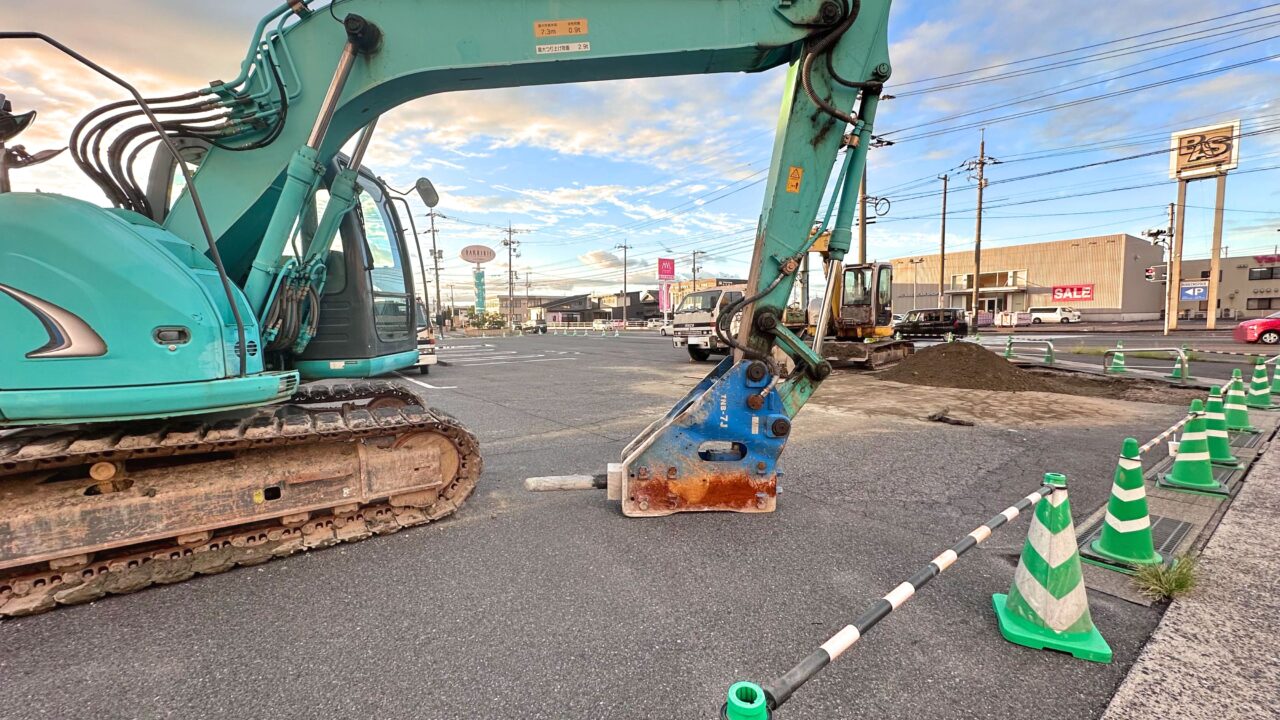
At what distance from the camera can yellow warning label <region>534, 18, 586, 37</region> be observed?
3.40 metres

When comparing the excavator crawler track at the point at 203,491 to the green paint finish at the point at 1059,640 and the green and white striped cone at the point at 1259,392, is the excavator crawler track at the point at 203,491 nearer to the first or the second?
the green paint finish at the point at 1059,640

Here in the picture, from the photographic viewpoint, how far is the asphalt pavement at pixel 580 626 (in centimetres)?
201

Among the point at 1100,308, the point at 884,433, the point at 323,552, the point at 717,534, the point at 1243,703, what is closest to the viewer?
the point at 1243,703

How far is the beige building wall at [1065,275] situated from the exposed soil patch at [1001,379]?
38.9 metres

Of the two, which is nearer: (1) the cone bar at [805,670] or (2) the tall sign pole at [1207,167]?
(1) the cone bar at [805,670]

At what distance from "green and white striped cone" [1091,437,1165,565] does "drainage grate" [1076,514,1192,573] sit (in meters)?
0.05

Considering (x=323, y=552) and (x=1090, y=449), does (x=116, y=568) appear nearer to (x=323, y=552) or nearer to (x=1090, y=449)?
(x=323, y=552)

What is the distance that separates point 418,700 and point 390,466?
1.83m

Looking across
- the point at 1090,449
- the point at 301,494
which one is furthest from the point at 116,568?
the point at 1090,449

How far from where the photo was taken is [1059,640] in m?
→ 2.27

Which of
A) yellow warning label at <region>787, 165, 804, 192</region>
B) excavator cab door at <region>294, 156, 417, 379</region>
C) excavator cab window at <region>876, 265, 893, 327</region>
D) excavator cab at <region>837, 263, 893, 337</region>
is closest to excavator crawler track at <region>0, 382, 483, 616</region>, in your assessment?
excavator cab door at <region>294, 156, 417, 379</region>

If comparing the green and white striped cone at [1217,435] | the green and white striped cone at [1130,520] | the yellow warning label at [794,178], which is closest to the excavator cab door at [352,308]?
the yellow warning label at [794,178]

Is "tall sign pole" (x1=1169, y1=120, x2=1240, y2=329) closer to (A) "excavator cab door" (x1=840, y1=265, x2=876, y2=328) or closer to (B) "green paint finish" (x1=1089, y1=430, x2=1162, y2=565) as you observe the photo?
(A) "excavator cab door" (x1=840, y1=265, x2=876, y2=328)

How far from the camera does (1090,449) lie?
18.6 feet
